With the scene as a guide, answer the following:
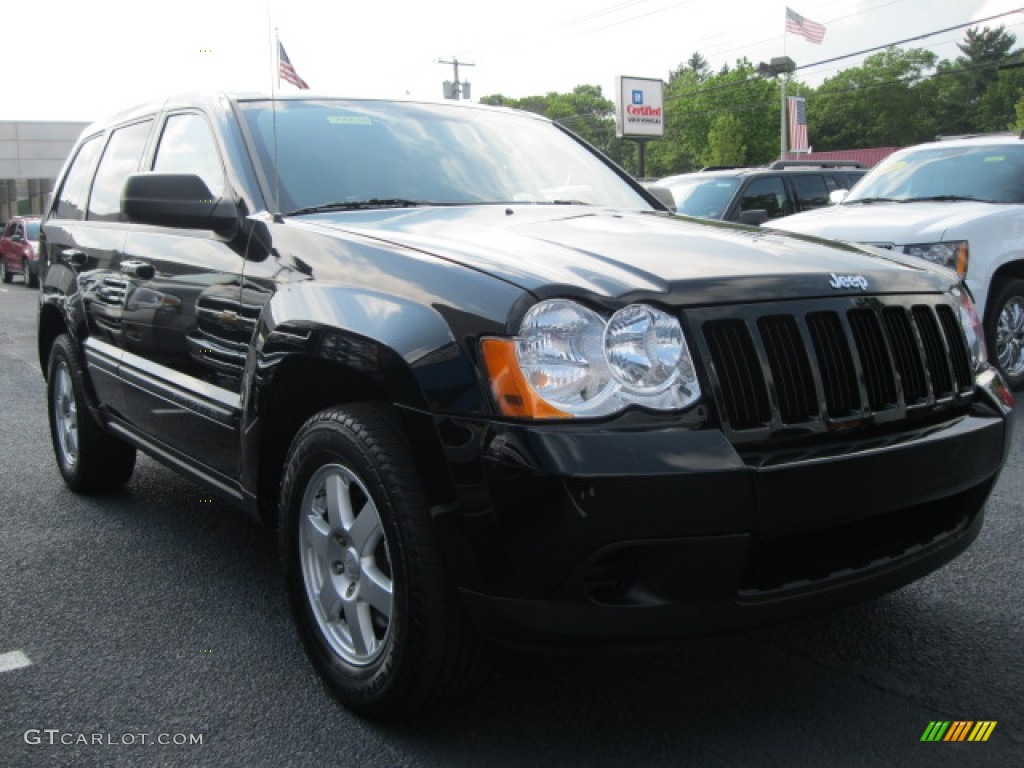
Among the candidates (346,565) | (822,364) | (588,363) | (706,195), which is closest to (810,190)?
(706,195)

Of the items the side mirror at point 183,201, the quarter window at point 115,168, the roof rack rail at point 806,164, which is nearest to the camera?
the side mirror at point 183,201

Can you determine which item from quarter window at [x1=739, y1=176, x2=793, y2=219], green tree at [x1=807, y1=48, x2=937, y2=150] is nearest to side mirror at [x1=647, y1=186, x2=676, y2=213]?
quarter window at [x1=739, y1=176, x2=793, y2=219]

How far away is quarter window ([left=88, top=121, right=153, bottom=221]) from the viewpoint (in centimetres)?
461

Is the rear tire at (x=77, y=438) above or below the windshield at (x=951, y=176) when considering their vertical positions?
below

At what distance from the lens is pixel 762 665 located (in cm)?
313

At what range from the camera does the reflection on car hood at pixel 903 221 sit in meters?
7.07

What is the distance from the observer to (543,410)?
2.36 metres

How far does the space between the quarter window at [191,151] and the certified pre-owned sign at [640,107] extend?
28.5 m

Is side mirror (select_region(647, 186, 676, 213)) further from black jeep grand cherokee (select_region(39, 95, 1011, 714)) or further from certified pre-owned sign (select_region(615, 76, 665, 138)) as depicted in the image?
certified pre-owned sign (select_region(615, 76, 665, 138))

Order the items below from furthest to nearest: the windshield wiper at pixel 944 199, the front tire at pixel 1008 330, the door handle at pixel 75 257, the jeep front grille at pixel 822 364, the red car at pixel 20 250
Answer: the red car at pixel 20 250, the windshield wiper at pixel 944 199, the front tire at pixel 1008 330, the door handle at pixel 75 257, the jeep front grille at pixel 822 364

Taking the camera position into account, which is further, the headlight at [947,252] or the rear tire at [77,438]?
the headlight at [947,252]

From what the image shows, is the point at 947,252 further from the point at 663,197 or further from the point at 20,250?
the point at 20,250

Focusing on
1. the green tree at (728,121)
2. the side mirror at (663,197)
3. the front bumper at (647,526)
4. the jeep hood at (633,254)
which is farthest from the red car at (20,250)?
the green tree at (728,121)

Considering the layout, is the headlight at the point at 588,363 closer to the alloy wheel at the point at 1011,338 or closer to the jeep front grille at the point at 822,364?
the jeep front grille at the point at 822,364
